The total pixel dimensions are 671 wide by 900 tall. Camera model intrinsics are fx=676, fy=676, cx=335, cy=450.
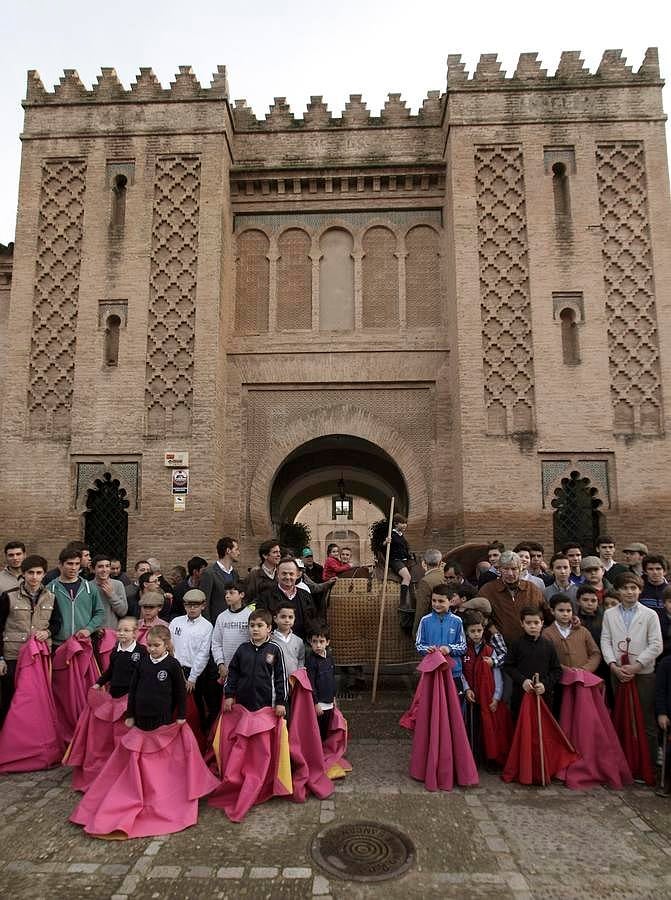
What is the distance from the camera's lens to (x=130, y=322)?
1345 cm

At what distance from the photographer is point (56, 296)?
13.7 metres

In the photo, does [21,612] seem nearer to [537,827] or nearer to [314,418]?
[537,827]

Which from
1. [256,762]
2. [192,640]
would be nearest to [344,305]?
[192,640]

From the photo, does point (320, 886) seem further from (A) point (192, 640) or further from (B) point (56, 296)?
(B) point (56, 296)

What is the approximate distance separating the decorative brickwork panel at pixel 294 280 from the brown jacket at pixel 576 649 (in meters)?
9.55

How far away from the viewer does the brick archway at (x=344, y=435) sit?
1320cm

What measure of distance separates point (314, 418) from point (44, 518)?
5521 millimetres

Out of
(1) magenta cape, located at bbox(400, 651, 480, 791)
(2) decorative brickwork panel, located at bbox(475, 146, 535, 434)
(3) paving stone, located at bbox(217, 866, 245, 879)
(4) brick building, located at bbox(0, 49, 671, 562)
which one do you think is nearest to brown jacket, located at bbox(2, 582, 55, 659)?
(3) paving stone, located at bbox(217, 866, 245, 879)

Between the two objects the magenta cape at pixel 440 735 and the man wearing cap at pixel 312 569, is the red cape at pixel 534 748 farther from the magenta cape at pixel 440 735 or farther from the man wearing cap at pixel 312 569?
the man wearing cap at pixel 312 569

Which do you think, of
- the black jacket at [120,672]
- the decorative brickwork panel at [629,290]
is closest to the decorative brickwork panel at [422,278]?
the decorative brickwork panel at [629,290]

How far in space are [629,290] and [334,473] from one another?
9089mm

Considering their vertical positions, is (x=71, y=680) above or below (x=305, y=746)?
above

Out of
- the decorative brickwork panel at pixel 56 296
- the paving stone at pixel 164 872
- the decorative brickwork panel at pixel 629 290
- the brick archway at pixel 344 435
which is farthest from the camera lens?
the decorative brickwork panel at pixel 56 296

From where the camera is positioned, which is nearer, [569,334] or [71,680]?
[71,680]
